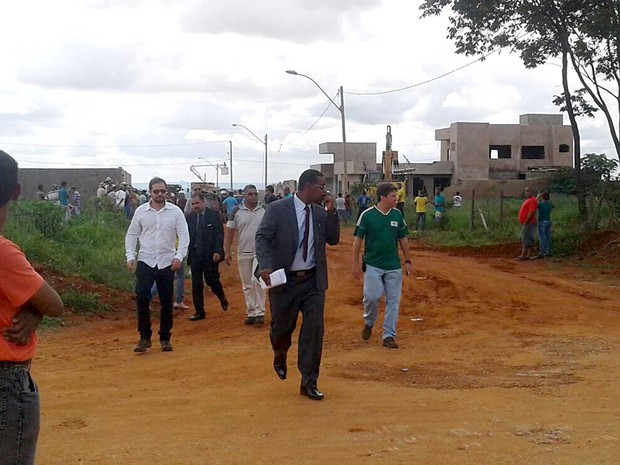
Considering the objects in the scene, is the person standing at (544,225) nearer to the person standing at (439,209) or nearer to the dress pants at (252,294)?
the person standing at (439,209)

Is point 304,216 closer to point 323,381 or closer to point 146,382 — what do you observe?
point 323,381

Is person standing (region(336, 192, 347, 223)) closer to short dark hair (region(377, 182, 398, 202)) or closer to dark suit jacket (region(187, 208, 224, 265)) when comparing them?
dark suit jacket (region(187, 208, 224, 265))

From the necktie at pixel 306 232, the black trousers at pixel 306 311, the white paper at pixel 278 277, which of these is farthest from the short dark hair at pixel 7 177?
the necktie at pixel 306 232

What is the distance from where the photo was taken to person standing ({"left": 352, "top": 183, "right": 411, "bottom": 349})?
9266 mm

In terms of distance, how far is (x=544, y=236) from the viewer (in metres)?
21.1

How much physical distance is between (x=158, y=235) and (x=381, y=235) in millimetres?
2487

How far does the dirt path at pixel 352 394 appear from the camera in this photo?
5453mm

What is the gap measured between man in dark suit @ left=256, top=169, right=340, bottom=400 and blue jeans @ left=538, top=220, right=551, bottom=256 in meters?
15.1

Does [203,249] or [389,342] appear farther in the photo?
[203,249]

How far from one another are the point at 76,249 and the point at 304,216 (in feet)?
32.7

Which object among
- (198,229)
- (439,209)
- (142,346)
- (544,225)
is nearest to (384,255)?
(142,346)

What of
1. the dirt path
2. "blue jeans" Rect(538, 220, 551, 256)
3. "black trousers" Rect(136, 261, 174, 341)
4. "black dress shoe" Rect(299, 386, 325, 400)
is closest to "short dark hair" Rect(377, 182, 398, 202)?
the dirt path

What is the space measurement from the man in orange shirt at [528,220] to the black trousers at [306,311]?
14403 mm

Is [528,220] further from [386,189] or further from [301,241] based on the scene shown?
[301,241]
